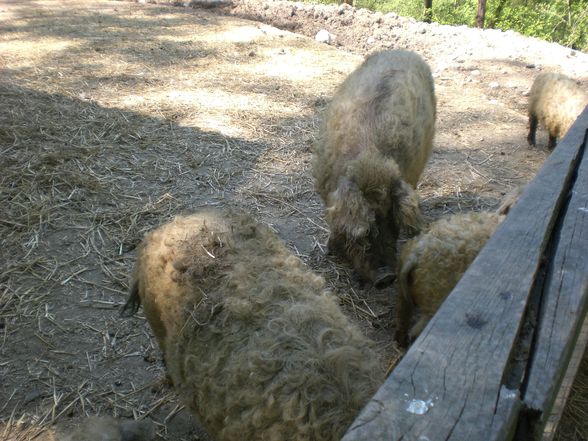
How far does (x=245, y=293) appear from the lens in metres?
2.43

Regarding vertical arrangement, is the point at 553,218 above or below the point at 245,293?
above

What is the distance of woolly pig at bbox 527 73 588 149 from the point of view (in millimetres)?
7367

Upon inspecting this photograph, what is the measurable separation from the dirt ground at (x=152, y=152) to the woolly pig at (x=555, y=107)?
26cm

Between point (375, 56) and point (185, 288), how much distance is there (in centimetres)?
435

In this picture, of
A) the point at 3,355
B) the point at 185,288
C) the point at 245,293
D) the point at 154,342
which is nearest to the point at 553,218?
the point at 245,293

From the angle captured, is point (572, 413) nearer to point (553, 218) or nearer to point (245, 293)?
point (553, 218)

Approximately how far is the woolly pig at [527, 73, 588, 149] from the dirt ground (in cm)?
26

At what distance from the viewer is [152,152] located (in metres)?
6.34

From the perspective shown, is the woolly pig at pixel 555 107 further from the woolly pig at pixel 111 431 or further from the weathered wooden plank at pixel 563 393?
the woolly pig at pixel 111 431

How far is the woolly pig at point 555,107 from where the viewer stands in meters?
7.37

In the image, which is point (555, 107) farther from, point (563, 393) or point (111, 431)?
point (111, 431)

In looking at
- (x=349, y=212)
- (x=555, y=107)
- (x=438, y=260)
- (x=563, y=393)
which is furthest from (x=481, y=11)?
(x=563, y=393)

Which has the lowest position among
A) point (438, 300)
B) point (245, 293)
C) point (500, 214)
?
point (438, 300)

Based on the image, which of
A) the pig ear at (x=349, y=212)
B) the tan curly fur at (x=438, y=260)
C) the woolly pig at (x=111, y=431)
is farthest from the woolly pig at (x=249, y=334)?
the pig ear at (x=349, y=212)
